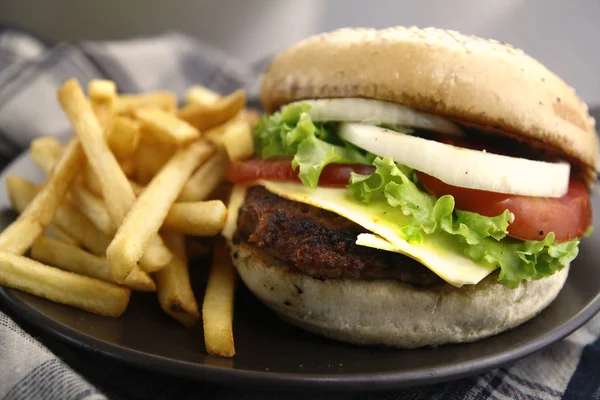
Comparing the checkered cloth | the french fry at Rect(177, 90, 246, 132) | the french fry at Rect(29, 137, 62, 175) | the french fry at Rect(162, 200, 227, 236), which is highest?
the french fry at Rect(177, 90, 246, 132)

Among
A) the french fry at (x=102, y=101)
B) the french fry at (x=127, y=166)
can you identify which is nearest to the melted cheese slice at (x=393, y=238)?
the french fry at (x=127, y=166)

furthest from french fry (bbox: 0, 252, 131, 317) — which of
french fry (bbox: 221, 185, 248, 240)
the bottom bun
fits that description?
the bottom bun

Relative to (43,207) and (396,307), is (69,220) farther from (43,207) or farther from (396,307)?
(396,307)

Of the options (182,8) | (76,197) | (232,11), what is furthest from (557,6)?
(76,197)

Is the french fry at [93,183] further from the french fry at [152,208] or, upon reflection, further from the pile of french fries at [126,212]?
the french fry at [152,208]

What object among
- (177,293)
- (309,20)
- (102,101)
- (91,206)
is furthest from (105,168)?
(309,20)

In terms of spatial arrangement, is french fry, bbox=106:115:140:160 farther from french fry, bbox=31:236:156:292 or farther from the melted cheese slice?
the melted cheese slice

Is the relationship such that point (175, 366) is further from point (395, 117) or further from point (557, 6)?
point (557, 6)
